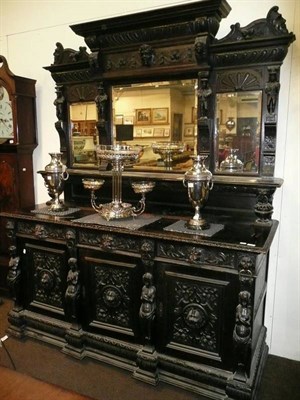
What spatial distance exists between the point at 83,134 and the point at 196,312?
65.9 inches

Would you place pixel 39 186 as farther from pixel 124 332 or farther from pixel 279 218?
pixel 279 218

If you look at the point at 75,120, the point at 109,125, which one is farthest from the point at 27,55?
the point at 109,125

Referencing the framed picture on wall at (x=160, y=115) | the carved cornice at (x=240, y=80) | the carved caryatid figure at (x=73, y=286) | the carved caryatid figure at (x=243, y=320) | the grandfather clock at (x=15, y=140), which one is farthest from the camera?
the grandfather clock at (x=15, y=140)

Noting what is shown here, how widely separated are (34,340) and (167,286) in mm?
1231

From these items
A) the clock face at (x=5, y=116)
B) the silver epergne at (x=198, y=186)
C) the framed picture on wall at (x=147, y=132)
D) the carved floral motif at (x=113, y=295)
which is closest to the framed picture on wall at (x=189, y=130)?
the framed picture on wall at (x=147, y=132)

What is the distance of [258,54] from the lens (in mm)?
2000

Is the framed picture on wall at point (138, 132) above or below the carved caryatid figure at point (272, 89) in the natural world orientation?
below

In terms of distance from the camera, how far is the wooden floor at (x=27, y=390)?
1.31 meters

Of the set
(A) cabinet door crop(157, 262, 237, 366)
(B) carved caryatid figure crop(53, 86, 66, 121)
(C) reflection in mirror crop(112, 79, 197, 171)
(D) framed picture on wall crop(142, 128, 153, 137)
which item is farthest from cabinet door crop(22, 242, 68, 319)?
(B) carved caryatid figure crop(53, 86, 66, 121)

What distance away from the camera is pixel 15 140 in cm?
289

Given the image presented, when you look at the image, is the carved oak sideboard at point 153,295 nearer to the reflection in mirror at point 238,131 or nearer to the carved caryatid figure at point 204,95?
the reflection in mirror at point 238,131

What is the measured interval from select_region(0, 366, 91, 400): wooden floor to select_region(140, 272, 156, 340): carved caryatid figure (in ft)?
2.31

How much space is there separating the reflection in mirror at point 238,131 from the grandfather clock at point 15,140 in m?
1.74

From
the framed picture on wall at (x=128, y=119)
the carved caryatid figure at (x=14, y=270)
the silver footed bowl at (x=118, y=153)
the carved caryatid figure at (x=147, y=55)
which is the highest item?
the carved caryatid figure at (x=147, y=55)
